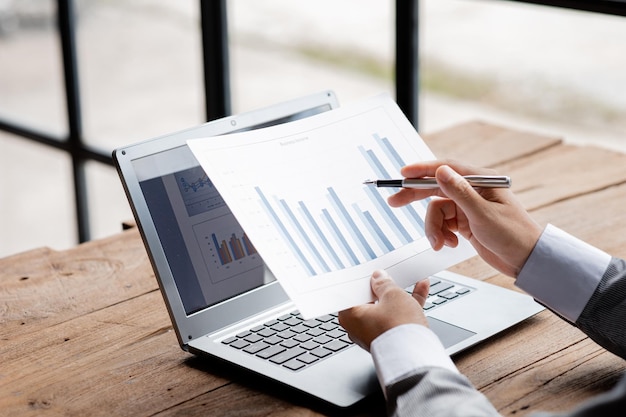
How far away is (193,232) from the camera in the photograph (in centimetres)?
112

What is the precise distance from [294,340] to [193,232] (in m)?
0.18

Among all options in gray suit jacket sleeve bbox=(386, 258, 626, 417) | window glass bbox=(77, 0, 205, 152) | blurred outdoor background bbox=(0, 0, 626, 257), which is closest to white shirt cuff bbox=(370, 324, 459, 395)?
gray suit jacket sleeve bbox=(386, 258, 626, 417)

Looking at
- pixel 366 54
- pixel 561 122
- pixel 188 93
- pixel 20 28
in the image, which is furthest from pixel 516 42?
pixel 20 28

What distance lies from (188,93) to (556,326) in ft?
19.1

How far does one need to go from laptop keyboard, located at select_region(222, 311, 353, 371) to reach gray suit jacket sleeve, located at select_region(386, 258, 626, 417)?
0.16m

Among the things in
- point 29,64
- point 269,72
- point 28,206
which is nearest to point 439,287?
point 28,206

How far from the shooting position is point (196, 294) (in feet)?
3.64

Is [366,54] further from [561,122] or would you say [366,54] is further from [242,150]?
[242,150]

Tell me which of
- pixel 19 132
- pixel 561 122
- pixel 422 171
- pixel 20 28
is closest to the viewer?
pixel 422 171

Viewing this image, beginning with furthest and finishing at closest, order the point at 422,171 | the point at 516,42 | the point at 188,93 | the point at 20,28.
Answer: the point at 516,42
the point at 188,93
the point at 20,28
the point at 422,171

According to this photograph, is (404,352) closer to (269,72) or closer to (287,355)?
(287,355)

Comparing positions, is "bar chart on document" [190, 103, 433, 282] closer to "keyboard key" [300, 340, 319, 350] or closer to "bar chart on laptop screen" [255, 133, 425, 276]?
"bar chart on laptop screen" [255, 133, 425, 276]

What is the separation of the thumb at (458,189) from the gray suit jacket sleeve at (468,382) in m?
0.17

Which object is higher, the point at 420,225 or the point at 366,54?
the point at 420,225
